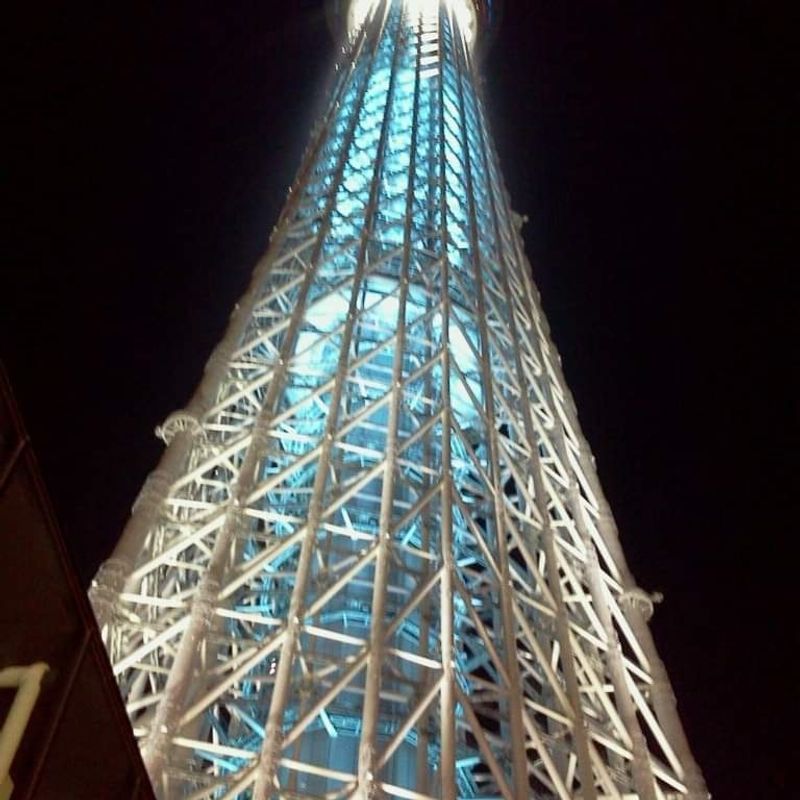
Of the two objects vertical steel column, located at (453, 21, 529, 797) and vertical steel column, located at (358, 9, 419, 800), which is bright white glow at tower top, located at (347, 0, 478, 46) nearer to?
vertical steel column, located at (453, 21, 529, 797)

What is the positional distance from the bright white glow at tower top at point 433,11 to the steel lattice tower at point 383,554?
46.4 ft

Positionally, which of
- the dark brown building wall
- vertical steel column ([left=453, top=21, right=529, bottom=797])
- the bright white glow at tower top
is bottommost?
vertical steel column ([left=453, top=21, right=529, bottom=797])

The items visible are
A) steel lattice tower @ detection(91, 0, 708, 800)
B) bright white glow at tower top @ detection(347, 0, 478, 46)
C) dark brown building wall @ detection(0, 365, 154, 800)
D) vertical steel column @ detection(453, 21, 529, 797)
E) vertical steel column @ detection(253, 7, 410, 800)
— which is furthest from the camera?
bright white glow at tower top @ detection(347, 0, 478, 46)

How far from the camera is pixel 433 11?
40.4 metres

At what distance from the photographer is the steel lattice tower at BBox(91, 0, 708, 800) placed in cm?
1305

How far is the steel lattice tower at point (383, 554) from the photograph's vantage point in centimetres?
1305

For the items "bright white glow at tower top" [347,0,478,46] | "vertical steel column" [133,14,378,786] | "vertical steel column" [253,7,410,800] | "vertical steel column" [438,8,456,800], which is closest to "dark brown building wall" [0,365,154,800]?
"vertical steel column" [253,7,410,800]

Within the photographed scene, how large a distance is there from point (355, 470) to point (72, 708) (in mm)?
→ 12453

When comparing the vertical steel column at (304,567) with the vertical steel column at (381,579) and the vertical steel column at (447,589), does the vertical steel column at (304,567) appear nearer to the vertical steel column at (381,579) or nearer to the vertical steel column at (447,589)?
the vertical steel column at (381,579)

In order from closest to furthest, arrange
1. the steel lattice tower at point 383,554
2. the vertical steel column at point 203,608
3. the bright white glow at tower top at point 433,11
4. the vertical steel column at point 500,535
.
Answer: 1. the vertical steel column at point 203,608
2. the vertical steel column at point 500,535
3. the steel lattice tower at point 383,554
4. the bright white glow at tower top at point 433,11

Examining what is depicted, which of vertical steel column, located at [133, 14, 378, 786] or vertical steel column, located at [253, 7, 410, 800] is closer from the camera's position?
vertical steel column, located at [253, 7, 410, 800]

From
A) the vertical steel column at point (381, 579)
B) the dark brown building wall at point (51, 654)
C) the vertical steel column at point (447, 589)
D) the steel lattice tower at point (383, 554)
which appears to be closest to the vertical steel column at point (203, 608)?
the steel lattice tower at point (383, 554)

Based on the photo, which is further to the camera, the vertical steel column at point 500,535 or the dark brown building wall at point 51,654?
the vertical steel column at point 500,535

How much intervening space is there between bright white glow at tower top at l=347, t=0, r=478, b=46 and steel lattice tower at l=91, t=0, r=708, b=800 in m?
14.1
